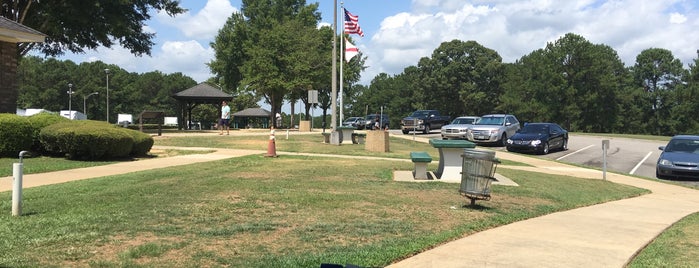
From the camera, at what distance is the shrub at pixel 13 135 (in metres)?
14.0

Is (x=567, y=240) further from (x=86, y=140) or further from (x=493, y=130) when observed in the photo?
(x=493, y=130)

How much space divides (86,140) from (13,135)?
2.04 metres

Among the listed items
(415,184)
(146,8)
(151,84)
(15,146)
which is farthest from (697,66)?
(151,84)

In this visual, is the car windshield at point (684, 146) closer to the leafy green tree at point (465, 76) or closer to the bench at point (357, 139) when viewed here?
the bench at point (357, 139)

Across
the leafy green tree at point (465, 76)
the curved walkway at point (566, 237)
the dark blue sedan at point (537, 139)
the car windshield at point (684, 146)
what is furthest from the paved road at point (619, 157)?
the leafy green tree at point (465, 76)

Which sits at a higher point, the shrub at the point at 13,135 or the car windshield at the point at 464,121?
the car windshield at the point at 464,121

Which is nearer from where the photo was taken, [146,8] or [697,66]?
[146,8]

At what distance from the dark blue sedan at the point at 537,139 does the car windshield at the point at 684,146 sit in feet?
20.4

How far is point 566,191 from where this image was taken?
11531 millimetres

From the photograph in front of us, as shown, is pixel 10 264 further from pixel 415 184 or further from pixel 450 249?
pixel 415 184

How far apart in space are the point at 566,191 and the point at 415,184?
339cm

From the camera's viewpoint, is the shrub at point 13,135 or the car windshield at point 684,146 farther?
the car windshield at point 684,146

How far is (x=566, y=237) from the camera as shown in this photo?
6.55 meters

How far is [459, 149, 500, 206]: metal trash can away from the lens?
7.85 metres
